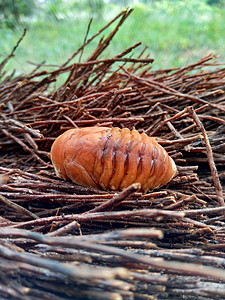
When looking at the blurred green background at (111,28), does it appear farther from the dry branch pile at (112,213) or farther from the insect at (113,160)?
the insect at (113,160)

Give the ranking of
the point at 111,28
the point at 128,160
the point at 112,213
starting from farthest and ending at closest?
the point at 111,28 < the point at 128,160 < the point at 112,213

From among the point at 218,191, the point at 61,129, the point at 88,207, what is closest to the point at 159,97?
the point at 61,129

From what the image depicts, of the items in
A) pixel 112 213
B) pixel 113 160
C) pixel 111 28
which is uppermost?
pixel 111 28

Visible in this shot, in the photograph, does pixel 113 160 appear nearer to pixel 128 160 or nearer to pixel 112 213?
pixel 128 160

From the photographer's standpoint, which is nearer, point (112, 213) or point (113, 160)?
point (112, 213)

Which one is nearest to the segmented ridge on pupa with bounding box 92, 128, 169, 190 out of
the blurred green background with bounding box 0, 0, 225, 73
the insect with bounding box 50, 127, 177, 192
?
the insect with bounding box 50, 127, 177, 192

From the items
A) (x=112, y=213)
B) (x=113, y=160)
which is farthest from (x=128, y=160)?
(x=112, y=213)

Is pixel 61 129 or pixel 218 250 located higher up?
pixel 61 129

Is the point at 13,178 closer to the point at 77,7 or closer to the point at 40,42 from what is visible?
the point at 40,42
